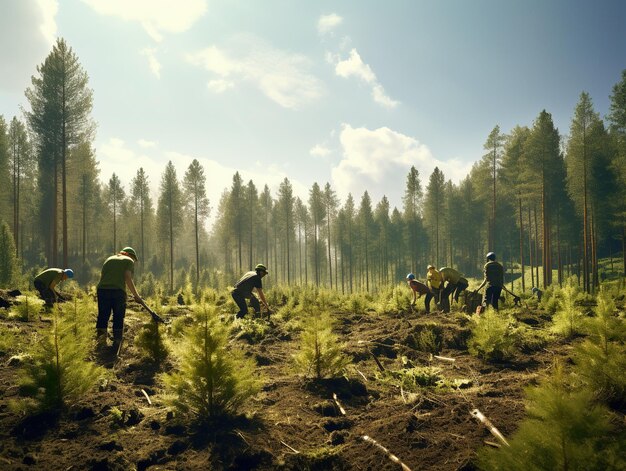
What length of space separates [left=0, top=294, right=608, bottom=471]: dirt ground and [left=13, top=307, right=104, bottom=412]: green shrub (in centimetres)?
19

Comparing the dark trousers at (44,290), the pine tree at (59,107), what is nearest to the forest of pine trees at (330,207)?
the pine tree at (59,107)

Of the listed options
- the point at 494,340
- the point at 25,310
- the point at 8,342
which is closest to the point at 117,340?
the point at 8,342

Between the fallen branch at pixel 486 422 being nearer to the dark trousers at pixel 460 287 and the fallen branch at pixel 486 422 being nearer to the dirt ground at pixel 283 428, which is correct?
the dirt ground at pixel 283 428

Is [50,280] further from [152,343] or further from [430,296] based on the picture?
[430,296]

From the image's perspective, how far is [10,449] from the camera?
3.18 m

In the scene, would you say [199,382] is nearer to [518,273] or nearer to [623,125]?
[623,125]

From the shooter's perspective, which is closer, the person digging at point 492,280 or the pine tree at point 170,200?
the person digging at point 492,280

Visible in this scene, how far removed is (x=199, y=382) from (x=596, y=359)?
4.44 metres

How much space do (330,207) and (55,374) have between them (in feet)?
177

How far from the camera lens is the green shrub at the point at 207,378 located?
3.83 metres

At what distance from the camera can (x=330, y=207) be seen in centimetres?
5719

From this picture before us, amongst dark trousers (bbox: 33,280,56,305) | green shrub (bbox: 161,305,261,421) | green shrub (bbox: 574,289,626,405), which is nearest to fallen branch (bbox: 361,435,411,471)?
green shrub (bbox: 161,305,261,421)

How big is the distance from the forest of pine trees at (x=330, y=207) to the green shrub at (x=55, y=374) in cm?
1563

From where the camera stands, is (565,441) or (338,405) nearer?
(565,441)
